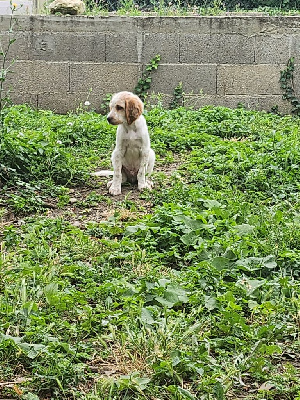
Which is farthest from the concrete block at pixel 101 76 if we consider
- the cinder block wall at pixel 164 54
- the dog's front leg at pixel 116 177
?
the dog's front leg at pixel 116 177

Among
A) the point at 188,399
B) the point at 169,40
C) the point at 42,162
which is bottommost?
the point at 188,399

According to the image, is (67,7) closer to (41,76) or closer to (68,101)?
(41,76)

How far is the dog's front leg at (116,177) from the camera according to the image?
6223mm

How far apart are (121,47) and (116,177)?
14.3ft

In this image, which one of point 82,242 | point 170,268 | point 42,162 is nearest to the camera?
point 170,268

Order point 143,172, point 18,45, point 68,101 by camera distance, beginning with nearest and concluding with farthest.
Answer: point 143,172 → point 18,45 → point 68,101

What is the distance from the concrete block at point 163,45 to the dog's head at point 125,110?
400 centimetres

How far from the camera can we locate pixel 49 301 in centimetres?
355

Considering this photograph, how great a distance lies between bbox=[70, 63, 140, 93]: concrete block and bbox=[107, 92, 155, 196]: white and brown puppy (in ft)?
12.6

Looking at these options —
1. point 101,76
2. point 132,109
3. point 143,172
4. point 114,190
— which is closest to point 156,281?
point 114,190

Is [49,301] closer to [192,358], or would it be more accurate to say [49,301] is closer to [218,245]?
[192,358]

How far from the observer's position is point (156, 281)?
3912 millimetres

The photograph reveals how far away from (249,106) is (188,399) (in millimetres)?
7909

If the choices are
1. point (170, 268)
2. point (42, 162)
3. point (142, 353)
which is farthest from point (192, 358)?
point (42, 162)
